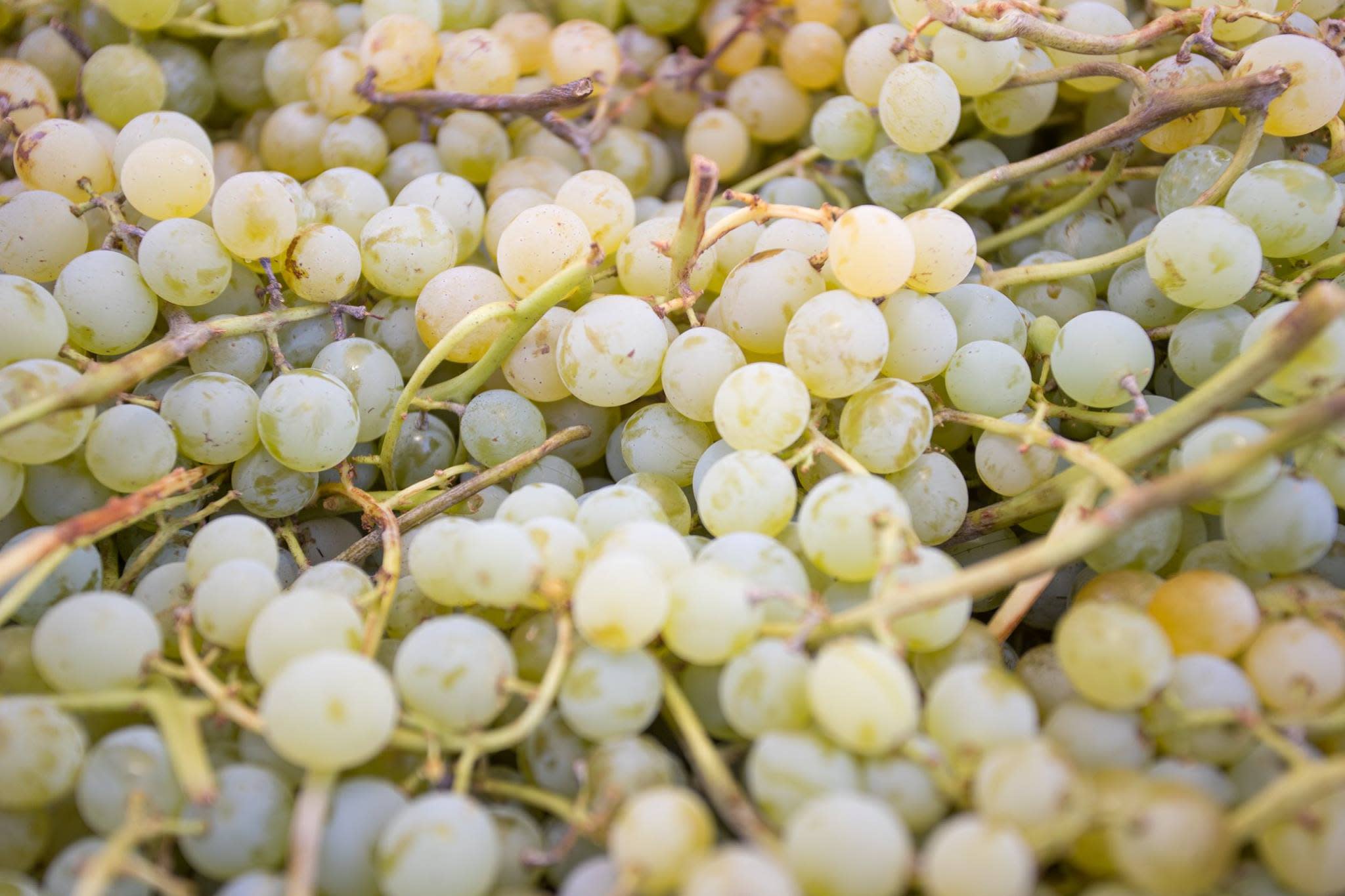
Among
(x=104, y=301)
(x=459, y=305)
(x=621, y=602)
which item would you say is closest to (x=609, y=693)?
(x=621, y=602)

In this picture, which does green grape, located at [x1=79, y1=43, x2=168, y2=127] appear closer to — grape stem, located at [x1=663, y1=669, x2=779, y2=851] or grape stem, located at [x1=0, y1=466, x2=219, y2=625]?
grape stem, located at [x1=0, y1=466, x2=219, y2=625]

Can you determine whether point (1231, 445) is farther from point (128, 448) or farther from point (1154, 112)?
point (128, 448)

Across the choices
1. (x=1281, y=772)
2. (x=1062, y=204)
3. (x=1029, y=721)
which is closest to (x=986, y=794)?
(x=1029, y=721)

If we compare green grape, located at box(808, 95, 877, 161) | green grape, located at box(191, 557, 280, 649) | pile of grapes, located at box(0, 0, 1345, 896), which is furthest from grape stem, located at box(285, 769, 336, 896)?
green grape, located at box(808, 95, 877, 161)

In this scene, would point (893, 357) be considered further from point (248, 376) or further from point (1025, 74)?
point (248, 376)

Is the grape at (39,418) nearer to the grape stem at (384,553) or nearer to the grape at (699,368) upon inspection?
the grape stem at (384,553)

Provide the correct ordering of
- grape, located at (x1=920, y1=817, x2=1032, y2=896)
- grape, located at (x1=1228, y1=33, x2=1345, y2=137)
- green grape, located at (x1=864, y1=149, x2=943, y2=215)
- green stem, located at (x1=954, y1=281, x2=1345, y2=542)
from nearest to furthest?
grape, located at (x1=920, y1=817, x2=1032, y2=896), green stem, located at (x1=954, y1=281, x2=1345, y2=542), grape, located at (x1=1228, y1=33, x2=1345, y2=137), green grape, located at (x1=864, y1=149, x2=943, y2=215)
